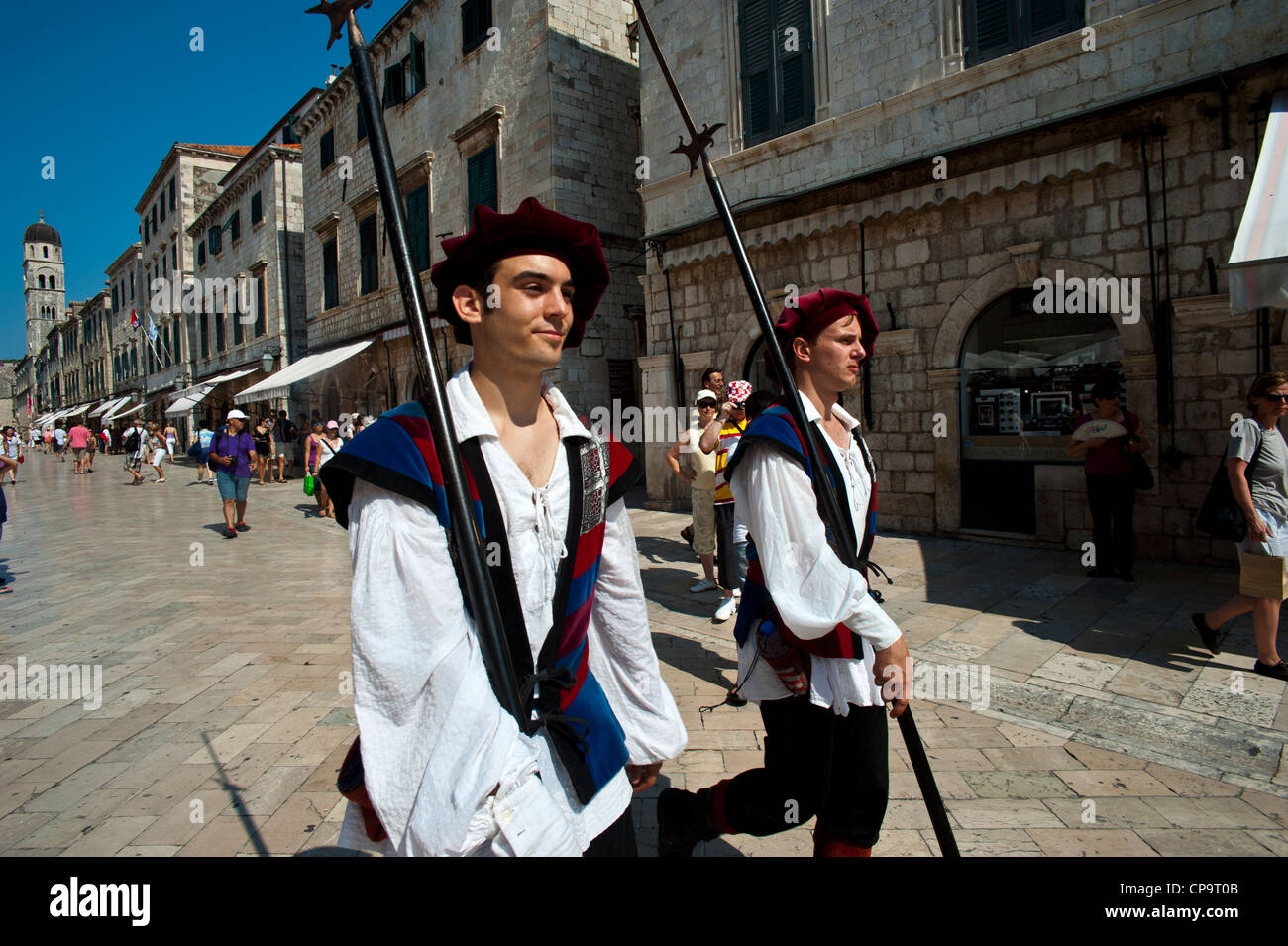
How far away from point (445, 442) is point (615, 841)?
939 mm

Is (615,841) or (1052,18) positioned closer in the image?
(615,841)

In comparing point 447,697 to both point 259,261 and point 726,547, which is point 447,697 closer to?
point 726,547

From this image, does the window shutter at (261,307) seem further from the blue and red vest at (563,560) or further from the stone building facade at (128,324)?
the blue and red vest at (563,560)

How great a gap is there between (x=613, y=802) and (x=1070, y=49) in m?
9.15

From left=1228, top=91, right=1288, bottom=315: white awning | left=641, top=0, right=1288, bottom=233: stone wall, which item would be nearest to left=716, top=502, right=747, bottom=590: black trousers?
left=1228, top=91, right=1288, bottom=315: white awning

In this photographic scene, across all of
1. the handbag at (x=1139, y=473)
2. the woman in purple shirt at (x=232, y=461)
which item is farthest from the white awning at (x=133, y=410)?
the handbag at (x=1139, y=473)

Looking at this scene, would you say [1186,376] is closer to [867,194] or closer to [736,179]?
[867,194]

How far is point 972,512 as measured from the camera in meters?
8.66

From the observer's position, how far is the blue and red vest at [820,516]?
1.98m

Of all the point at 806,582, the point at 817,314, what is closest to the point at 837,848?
the point at 806,582

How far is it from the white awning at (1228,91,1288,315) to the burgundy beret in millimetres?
5498

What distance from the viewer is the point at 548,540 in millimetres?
1510

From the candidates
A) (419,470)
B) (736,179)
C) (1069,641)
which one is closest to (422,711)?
(419,470)

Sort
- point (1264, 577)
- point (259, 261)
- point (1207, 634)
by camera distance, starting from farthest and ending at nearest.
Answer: point (259, 261), point (1207, 634), point (1264, 577)
